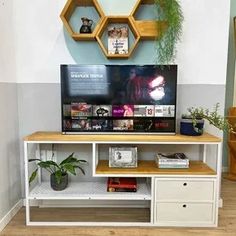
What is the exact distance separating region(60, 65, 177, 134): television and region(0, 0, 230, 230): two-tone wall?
0.76 ft

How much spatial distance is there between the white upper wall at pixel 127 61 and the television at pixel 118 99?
9.9 inches

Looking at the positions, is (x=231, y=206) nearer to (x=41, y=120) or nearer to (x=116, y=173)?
(x=116, y=173)

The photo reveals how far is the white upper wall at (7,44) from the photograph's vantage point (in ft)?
6.64

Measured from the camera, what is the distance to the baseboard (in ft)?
6.52

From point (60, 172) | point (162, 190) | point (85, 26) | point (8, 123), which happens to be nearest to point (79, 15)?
point (85, 26)

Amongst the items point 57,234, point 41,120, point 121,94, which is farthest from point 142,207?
point 41,120

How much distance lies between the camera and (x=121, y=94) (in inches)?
84.0

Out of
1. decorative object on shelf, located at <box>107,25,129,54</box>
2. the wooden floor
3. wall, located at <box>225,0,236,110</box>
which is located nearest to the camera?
the wooden floor

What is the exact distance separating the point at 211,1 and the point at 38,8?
60.9 inches

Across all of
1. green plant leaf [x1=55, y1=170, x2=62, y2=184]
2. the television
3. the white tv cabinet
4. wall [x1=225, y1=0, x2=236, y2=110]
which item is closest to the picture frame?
the white tv cabinet

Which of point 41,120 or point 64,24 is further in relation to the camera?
point 41,120

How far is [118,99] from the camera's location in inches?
84.1

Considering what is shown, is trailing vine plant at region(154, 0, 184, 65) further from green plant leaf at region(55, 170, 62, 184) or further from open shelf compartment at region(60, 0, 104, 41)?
green plant leaf at region(55, 170, 62, 184)

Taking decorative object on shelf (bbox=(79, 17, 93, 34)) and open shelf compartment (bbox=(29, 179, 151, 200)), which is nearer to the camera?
open shelf compartment (bbox=(29, 179, 151, 200))
